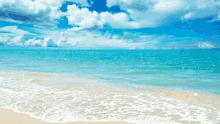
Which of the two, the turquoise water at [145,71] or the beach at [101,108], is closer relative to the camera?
the beach at [101,108]

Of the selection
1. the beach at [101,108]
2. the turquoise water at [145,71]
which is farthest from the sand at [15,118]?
the turquoise water at [145,71]

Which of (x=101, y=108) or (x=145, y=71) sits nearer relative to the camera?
(x=101, y=108)

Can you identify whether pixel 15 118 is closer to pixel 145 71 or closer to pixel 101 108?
pixel 101 108

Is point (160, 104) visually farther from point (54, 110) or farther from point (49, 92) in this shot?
point (49, 92)

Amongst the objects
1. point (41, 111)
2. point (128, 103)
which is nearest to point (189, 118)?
point (128, 103)

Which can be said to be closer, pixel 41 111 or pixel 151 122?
pixel 151 122

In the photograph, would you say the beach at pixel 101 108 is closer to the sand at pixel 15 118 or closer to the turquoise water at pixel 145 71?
the sand at pixel 15 118

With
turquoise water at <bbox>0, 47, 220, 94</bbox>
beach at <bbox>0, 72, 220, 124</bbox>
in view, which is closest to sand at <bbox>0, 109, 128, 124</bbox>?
beach at <bbox>0, 72, 220, 124</bbox>

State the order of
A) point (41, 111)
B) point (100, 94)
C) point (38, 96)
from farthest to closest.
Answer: point (100, 94)
point (38, 96)
point (41, 111)

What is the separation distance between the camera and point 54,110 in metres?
8.77

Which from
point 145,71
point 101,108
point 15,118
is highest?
point 145,71

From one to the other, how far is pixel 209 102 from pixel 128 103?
6193 mm

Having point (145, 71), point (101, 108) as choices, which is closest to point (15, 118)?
point (101, 108)

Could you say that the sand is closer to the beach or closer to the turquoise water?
the beach
